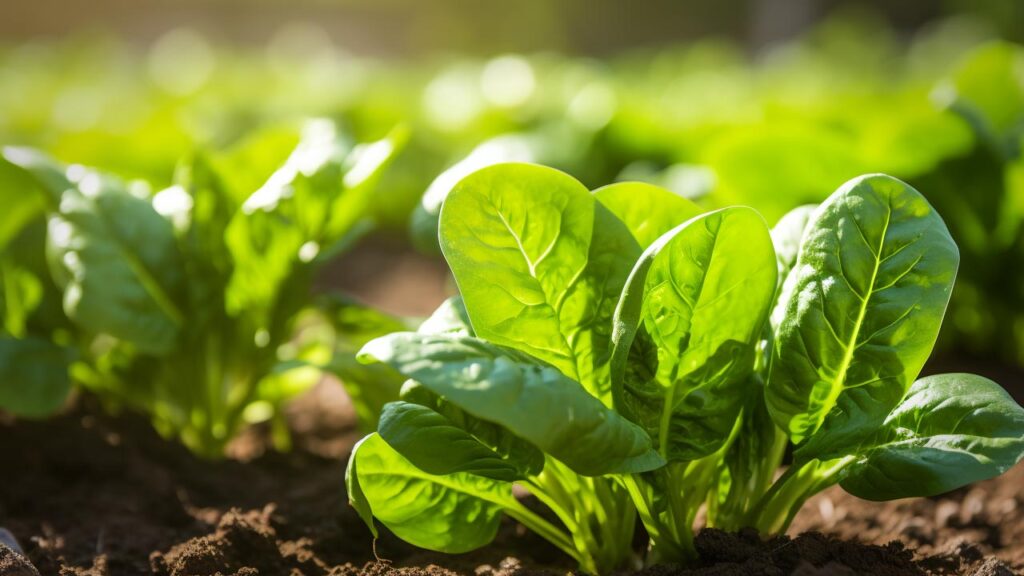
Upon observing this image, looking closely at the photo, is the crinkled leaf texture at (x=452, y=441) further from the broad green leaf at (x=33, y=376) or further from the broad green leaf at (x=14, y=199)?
the broad green leaf at (x=14, y=199)

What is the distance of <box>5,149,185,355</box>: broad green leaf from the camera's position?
173cm

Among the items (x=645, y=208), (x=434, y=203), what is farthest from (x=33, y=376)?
(x=645, y=208)

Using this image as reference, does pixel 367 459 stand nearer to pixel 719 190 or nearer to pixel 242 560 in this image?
pixel 242 560

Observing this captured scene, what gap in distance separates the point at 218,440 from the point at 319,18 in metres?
17.2

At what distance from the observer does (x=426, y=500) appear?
51.5 inches

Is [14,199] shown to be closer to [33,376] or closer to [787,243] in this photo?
[33,376]

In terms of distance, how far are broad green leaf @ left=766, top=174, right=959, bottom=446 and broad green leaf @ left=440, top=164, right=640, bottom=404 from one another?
0.22 m

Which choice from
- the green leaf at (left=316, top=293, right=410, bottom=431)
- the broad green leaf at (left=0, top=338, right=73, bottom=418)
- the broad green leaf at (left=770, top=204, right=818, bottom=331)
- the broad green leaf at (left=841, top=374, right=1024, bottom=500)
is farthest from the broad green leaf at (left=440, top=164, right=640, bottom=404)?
the broad green leaf at (left=0, top=338, right=73, bottom=418)

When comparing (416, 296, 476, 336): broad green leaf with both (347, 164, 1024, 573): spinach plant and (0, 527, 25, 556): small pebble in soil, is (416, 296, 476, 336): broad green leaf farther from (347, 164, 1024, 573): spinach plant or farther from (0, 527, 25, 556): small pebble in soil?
(0, 527, 25, 556): small pebble in soil

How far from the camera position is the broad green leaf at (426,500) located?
1.27m

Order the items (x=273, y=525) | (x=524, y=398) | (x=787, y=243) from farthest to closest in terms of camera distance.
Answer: (x=273, y=525) → (x=787, y=243) → (x=524, y=398)

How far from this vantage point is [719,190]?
7.00 ft

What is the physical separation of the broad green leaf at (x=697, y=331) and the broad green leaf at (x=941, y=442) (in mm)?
179

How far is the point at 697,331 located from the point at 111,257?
110 centimetres
